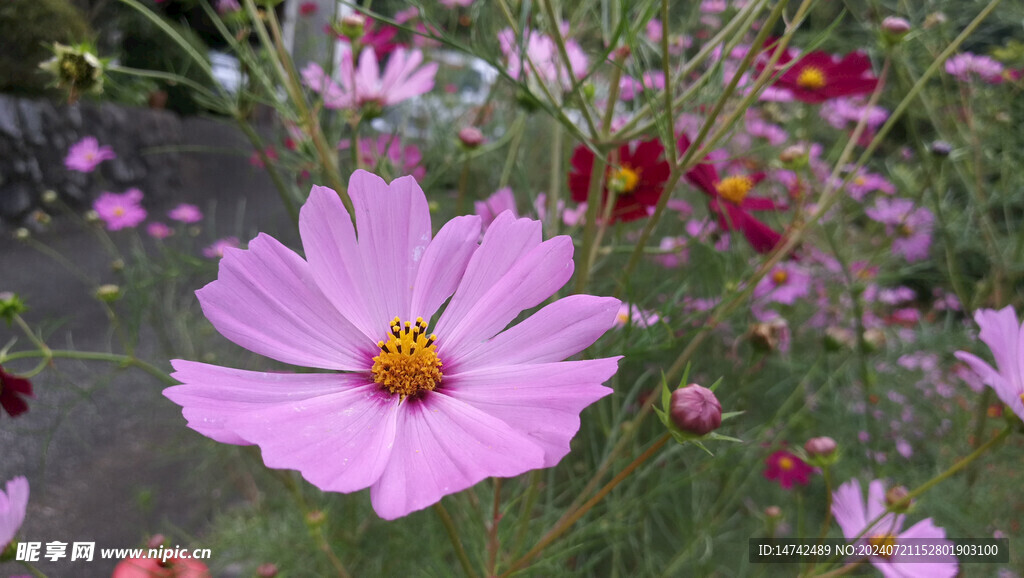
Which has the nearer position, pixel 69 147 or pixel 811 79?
pixel 811 79

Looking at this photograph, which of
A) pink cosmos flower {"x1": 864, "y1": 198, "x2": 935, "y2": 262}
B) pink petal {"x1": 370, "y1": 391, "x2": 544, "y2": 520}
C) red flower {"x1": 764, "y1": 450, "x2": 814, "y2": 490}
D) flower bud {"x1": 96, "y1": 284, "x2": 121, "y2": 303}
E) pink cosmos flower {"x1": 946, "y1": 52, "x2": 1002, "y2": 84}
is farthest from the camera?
pink cosmos flower {"x1": 864, "y1": 198, "x2": 935, "y2": 262}

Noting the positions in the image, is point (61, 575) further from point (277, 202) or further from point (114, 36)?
point (277, 202)

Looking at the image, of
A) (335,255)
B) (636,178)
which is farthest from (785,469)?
(335,255)

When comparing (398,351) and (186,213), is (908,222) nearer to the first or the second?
(398,351)

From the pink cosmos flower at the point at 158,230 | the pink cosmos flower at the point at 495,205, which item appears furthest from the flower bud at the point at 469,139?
the pink cosmos flower at the point at 158,230

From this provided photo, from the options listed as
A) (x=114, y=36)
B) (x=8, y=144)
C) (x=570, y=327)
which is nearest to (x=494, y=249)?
(x=570, y=327)

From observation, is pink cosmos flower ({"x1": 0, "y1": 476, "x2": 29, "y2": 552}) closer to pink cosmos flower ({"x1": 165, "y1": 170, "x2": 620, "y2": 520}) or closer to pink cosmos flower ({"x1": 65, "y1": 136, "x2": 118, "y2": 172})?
pink cosmos flower ({"x1": 165, "y1": 170, "x2": 620, "y2": 520})

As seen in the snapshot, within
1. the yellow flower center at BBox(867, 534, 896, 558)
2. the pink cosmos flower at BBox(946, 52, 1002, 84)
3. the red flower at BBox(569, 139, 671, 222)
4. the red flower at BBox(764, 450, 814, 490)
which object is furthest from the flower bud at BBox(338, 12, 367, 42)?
the pink cosmos flower at BBox(946, 52, 1002, 84)
